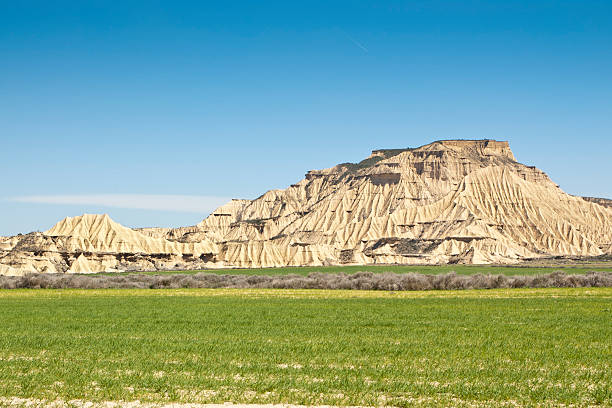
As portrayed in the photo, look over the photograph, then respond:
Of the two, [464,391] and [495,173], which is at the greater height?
[495,173]

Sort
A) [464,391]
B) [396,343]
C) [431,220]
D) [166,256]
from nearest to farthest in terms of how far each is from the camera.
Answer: [464,391], [396,343], [166,256], [431,220]

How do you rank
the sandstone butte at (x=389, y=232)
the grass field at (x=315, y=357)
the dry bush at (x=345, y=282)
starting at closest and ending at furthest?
the grass field at (x=315, y=357)
the dry bush at (x=345, y=282)
the sandstone butte at (x=389, y=232)

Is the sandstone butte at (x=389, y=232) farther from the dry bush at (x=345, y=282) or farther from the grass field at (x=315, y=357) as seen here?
the grass field at (x=315, y=357)

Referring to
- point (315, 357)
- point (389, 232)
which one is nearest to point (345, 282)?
point (315, 357)

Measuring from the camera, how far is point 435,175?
191750 mm

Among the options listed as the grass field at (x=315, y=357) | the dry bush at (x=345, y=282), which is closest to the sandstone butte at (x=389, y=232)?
the dry bush at (x=345, y=282)

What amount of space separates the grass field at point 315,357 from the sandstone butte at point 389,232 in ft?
→ 243

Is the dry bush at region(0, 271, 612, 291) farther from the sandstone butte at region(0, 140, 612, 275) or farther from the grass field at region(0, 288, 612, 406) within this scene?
the sandstone butte at region(0, 140, 612, 275)

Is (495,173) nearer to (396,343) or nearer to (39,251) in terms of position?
(39,251)

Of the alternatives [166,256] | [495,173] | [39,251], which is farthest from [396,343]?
[495,173]

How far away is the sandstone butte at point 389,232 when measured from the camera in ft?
392

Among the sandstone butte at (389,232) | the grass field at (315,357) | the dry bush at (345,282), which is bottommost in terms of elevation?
the grass field at (315,357)

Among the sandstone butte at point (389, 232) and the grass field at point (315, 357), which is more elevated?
the sandstone butte at point (389, 232)

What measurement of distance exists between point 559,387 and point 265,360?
711cm
